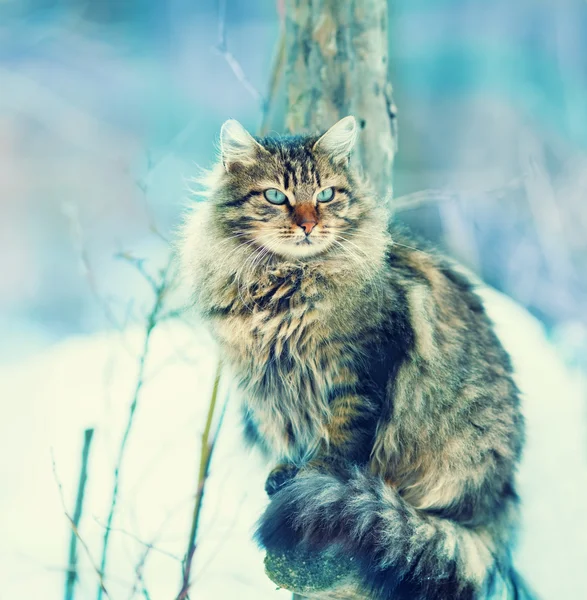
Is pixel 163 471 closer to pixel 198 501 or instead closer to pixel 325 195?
pixel 198 501

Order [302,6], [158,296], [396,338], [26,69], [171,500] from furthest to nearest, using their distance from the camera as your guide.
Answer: [26,69] → [171,500] → [302,6] → [158,296] → [396,338]

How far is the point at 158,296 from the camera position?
1731 millimetres

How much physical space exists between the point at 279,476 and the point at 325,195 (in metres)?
0.78

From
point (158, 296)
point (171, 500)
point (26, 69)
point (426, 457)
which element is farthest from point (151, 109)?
point (426, 457)

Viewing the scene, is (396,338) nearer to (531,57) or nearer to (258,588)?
(258,588)

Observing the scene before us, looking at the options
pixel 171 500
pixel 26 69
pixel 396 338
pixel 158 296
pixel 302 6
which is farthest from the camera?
pixel 26 69

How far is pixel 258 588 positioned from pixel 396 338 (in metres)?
0.91

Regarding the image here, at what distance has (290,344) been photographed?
1.54 metres

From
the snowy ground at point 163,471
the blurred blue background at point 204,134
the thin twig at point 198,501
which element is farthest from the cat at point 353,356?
the blurred blue background at point 204,134

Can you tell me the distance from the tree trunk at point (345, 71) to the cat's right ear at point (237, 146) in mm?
385

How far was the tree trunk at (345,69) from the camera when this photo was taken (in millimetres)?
1843

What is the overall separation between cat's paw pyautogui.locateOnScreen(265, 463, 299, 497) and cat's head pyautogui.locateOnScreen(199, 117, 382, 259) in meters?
0.60

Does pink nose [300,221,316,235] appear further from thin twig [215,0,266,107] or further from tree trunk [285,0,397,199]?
thin twig [215,0,266,107]

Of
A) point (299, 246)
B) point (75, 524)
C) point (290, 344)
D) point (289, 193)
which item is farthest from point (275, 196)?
point (75, 524)
